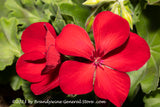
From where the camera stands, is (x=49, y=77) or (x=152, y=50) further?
(x=152, y=50)

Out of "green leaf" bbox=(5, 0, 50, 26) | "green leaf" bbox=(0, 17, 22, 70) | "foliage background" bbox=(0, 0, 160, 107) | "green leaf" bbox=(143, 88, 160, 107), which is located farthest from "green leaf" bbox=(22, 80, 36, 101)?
"green leaf" bbox=(143, 88, 160, 107)

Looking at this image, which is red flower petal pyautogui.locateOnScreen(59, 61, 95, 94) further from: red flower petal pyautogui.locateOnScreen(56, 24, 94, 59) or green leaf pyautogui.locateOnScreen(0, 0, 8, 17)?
green leaf pyautogui.locateOnScreen(0, 0, 8, 17)

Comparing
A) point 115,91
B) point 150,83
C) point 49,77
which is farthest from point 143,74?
point 49,77

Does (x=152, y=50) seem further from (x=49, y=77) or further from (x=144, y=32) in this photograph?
(x=49, y=77)

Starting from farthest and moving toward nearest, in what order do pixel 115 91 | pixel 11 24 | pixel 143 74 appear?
pixel 11 24
pixel 143 74
pixel 115 91

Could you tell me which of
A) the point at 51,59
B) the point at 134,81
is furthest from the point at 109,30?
the point at 134,81

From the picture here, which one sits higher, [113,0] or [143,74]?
[113,0]
